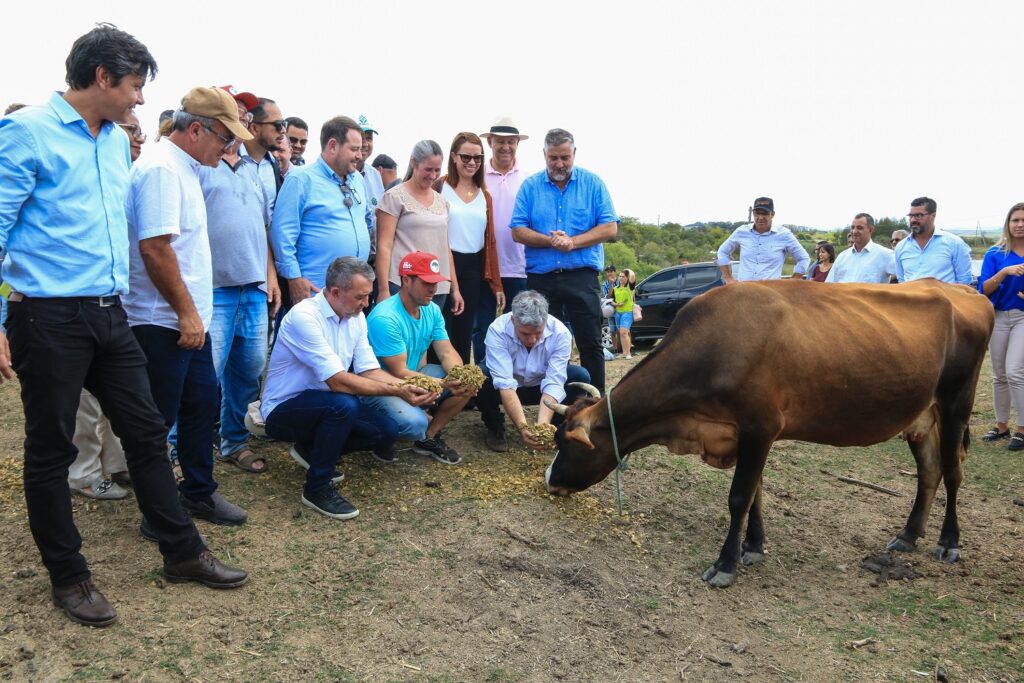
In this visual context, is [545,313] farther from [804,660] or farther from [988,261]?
[988,261]

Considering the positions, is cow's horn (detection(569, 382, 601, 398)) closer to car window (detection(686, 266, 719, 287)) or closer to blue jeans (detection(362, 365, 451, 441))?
blue jeans (detection(362, 365, 451, 441))

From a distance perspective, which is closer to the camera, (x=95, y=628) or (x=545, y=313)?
(x=95, y=628)

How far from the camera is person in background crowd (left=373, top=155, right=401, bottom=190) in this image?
9.46m

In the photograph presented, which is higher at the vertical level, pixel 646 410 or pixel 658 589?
pixel 646 410

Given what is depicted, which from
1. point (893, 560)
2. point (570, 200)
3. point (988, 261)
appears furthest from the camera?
point (988, 261)

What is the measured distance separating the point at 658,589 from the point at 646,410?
40.8 inches

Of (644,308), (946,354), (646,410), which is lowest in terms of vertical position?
(644,308)

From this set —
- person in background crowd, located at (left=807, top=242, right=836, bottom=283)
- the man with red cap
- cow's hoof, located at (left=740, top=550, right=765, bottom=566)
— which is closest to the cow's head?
the man with red cap

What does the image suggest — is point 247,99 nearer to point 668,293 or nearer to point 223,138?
point 223,138

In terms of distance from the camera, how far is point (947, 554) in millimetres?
5070

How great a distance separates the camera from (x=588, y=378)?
21.3 ft

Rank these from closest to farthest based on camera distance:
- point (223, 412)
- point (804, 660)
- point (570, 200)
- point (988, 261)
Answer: point (804, 660) < point (223, 412) < point (570, 200) < point (988, 261)

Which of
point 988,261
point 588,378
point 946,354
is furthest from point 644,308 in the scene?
point 946,354

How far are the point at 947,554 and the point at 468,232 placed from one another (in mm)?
4177
